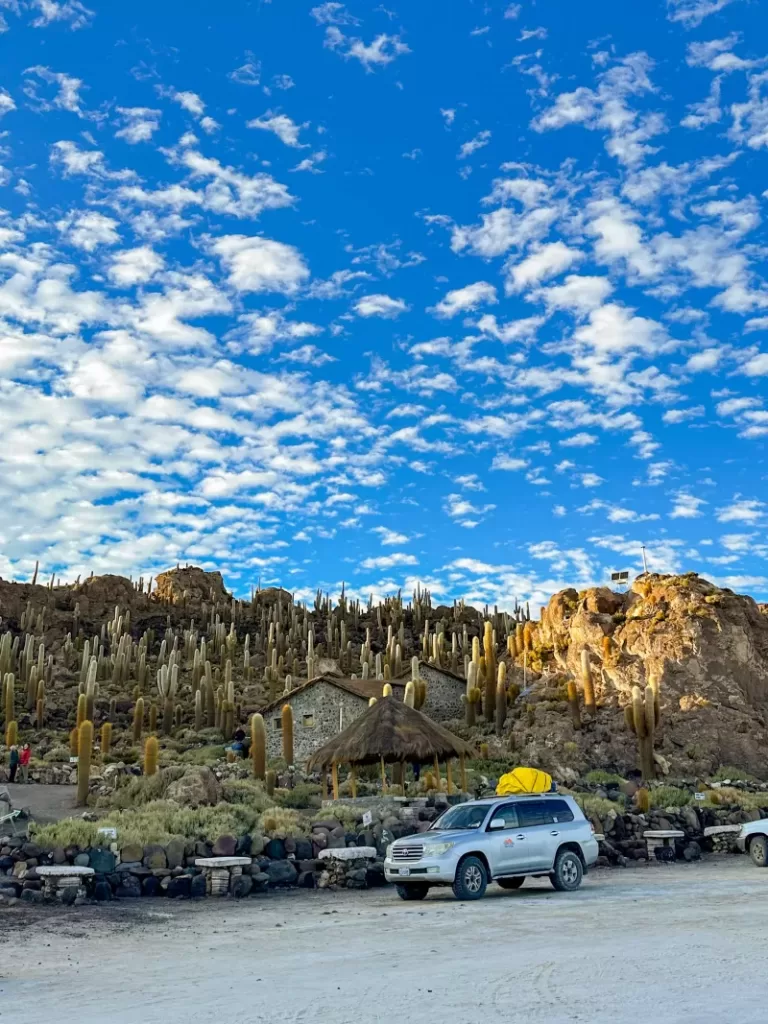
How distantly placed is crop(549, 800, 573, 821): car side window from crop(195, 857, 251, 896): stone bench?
5.80 m

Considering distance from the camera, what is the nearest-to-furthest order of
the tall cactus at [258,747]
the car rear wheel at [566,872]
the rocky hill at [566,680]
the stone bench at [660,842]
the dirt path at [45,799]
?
the car rear wheel at [566,872] < the stone bench at [660,842] < the dirt path at [45,799] < the tall cactus at [258,747] < the rocky hill at [566,680]

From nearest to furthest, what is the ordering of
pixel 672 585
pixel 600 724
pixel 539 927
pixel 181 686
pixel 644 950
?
pixel 644 950
pixel 539 927
pixel 600 724
pixel 672 585
pixel 181 686

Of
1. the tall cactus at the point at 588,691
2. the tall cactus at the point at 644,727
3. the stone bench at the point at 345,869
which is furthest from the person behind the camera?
the tall cactus at the point at 588,691

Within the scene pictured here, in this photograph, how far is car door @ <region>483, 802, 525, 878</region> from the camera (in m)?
15.1

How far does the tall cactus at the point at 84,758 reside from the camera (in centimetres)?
2645

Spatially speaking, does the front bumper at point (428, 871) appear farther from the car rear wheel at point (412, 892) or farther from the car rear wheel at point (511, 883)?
the car rear wheel at point (511, 883)

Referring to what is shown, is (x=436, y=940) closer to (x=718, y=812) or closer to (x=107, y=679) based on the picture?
(x=718, y=812)

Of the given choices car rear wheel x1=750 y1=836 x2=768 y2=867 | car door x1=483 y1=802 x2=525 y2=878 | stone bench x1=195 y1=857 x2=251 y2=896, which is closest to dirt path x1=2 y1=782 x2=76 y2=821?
A: stone bench x1=195 y1=857 x2=251 y2=896

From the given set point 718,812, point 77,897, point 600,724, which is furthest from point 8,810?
point 600,724

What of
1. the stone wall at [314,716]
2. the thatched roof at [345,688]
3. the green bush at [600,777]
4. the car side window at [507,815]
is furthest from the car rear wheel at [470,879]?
the stone wall at [314,716]

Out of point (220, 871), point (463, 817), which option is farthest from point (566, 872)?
point (220, 871)

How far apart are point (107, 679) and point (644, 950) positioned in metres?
51.3

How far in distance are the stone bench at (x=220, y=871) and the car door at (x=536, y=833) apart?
17.5 feet

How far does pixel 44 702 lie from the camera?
46.2 m
